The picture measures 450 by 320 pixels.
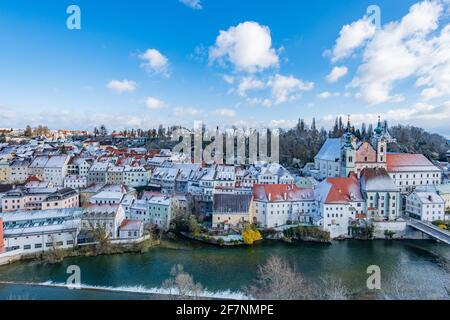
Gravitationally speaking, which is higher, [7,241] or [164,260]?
[7,241]

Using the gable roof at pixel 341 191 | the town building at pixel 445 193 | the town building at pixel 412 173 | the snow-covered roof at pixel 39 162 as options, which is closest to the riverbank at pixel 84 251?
the gable roof at pixel 341 191

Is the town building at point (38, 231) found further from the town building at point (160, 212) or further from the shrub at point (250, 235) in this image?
the shrub at point (250, 235)

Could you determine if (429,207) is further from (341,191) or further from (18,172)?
(18,172)

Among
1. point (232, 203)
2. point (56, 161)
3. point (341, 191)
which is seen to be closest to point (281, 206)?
point (232, 203)

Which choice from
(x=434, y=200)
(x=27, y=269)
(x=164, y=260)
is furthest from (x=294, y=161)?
(x=27, y=269)

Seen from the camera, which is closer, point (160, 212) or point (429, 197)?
point (160, 212)

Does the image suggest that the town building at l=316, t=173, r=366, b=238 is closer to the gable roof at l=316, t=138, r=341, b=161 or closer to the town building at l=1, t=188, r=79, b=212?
the gable roof at l=316, t=138, r=341, b=161

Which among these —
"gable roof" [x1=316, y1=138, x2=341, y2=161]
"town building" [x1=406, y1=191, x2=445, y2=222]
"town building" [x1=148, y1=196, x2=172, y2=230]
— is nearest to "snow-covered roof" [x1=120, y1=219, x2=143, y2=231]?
"town building" [x1=148, y1=196, x2=172, y2=230]
